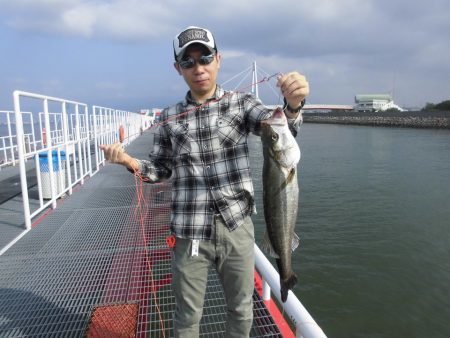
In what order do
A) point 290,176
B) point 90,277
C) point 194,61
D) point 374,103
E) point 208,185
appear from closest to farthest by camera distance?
1. point 290,176
2. point 194,61
3. point 208,185
4. point 90,277
5. point 374,103

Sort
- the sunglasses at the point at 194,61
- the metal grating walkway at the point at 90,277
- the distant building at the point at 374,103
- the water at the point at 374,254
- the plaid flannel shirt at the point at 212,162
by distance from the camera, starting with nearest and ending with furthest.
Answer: the sunglasses at the point at 194,61 → the plaid flannel shirt at the point at 212,162 → the metal grating walkway at the point at 90,277 → the water at the point at 374,254 → the distant building at the point at 374,103

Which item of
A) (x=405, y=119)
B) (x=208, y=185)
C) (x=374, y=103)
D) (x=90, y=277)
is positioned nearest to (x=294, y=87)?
(x=208, y=185)

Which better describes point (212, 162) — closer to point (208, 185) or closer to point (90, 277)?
point (208, 185)

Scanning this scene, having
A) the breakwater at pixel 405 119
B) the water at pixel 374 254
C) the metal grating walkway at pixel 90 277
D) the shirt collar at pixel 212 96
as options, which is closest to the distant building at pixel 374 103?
the breakwater at pixel 405 119

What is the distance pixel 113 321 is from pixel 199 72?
2.53m

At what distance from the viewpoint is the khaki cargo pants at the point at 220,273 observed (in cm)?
238

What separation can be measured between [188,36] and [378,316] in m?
6.78

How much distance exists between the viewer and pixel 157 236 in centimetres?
557

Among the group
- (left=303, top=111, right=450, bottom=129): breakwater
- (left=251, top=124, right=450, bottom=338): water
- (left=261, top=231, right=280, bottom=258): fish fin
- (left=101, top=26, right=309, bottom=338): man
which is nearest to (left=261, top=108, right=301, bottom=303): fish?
(left=261, top=231, right=280, bottom=258): fish fin

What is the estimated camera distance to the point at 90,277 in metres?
4.32

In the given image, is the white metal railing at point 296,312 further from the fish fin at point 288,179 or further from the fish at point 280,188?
the fish fin at point 288,179

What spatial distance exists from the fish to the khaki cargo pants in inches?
7.5

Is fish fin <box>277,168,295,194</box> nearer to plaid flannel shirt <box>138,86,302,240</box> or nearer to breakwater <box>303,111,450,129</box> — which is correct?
→ plaid flannel shirt <box>138,86,302,240</box>

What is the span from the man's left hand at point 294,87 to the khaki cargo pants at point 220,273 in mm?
901
